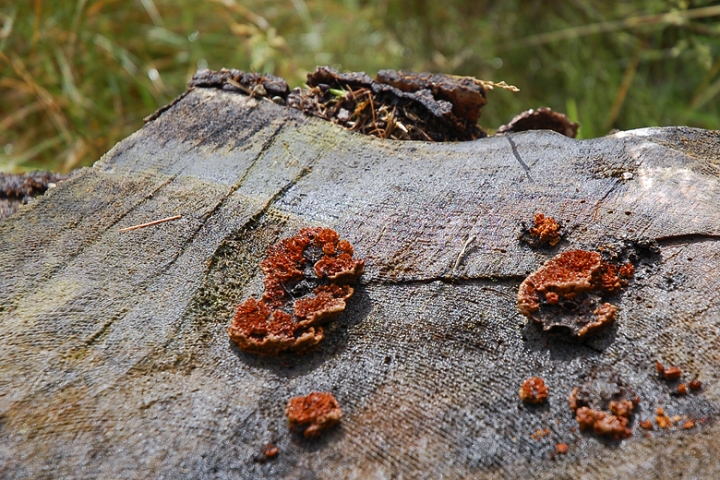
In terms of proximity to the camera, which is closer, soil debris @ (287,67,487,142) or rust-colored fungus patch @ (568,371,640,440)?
rust-colored fungus patch @ (568,371,640,440)

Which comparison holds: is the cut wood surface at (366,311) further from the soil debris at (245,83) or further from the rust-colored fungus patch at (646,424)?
the soil debris at (245,83)

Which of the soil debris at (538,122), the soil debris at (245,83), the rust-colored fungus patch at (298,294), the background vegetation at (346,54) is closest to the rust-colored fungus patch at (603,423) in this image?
the rust-colored fungus patch at (298,294)

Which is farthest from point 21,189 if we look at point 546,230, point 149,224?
point 546,230

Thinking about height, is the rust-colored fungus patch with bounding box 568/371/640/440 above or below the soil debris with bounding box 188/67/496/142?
below

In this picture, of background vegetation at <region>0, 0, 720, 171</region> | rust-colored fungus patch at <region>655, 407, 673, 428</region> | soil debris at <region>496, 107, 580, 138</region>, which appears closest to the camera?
rust-colored fungus patch at <region>655, 407, 673, 428</region>

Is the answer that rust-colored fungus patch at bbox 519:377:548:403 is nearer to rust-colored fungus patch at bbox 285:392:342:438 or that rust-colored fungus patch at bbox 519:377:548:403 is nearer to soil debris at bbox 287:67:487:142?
rust-colored fungus patch at bbox 285:392:342:438

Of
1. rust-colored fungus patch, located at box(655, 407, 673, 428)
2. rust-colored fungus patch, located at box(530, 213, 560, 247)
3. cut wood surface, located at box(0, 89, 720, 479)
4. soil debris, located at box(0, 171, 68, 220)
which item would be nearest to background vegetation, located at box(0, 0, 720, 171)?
soil debris, located at box(0, 171, 68, 220)

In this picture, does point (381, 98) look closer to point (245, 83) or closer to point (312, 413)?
point (245, 83)

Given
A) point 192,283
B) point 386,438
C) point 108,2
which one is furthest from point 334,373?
point 108,2
